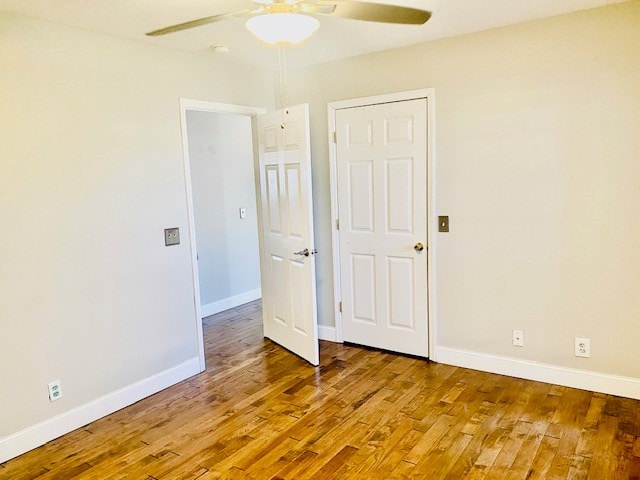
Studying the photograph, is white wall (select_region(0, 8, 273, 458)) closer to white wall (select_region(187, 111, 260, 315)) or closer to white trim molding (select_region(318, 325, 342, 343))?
white trim molding (select_region(318, 325, 342, 343))

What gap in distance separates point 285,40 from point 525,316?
246 centimetres

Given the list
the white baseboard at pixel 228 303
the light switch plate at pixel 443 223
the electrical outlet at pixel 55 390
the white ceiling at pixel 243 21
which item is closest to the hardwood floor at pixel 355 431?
the electrical outlet at pixel 55 390

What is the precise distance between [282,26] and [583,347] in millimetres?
2726

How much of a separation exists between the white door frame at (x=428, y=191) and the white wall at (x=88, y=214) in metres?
1.08

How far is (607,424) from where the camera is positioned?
2609 millimetres

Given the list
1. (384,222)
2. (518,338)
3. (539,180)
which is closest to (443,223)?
(384,222)

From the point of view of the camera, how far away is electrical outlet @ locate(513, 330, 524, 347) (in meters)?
3.23

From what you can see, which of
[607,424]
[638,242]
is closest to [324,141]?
[638,242]

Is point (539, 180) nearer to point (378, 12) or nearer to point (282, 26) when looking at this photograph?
point (378, 12)

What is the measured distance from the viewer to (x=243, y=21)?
108 inches

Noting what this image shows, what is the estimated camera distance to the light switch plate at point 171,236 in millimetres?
3289

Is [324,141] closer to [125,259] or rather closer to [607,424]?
[125,259]

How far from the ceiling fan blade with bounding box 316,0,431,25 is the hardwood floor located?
2073mm

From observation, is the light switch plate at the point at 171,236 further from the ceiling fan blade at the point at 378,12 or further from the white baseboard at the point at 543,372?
the white baseboard at the point at 543,372
